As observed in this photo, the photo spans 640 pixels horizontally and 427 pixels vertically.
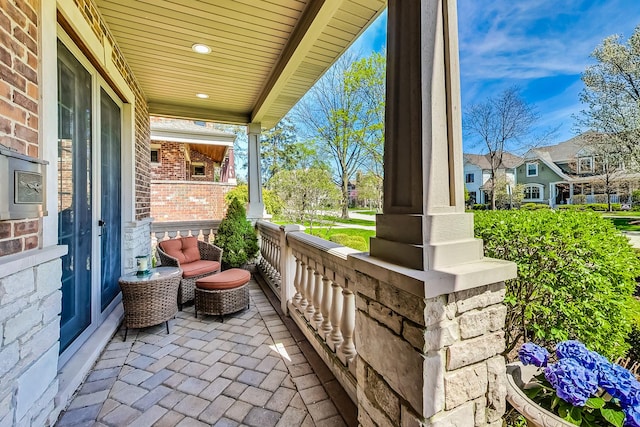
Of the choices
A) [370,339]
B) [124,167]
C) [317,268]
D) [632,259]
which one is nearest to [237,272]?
[317,268]

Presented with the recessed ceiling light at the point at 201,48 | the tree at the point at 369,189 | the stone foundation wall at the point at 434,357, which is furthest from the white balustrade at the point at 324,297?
the tree at the point at 369,189

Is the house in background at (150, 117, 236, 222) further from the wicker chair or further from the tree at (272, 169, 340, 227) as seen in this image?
the wicker chair

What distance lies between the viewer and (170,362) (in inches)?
93.6

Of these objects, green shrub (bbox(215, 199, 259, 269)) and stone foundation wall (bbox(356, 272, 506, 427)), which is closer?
stone foundation wall (bbox(356, 272, 506, 427))

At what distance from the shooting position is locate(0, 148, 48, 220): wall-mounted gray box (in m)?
1.31

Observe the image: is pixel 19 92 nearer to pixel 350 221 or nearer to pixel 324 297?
pixel 324 297

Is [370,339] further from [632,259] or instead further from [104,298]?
[104,298]

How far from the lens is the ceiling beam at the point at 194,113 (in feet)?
16.4

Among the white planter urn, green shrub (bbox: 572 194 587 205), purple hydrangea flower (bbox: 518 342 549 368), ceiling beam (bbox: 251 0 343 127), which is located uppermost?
ceiling beam (bbox: 251 0 343 127)

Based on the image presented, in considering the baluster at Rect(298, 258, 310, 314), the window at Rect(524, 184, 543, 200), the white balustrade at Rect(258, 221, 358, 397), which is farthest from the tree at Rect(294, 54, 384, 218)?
the window at Rect(524, 184, 543, 200)

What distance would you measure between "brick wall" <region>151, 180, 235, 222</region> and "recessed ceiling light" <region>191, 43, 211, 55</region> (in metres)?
7.10

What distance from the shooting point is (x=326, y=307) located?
230 centimetres

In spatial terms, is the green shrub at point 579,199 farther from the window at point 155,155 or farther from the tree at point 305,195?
the window at point 155,155

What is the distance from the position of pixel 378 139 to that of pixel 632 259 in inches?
448
